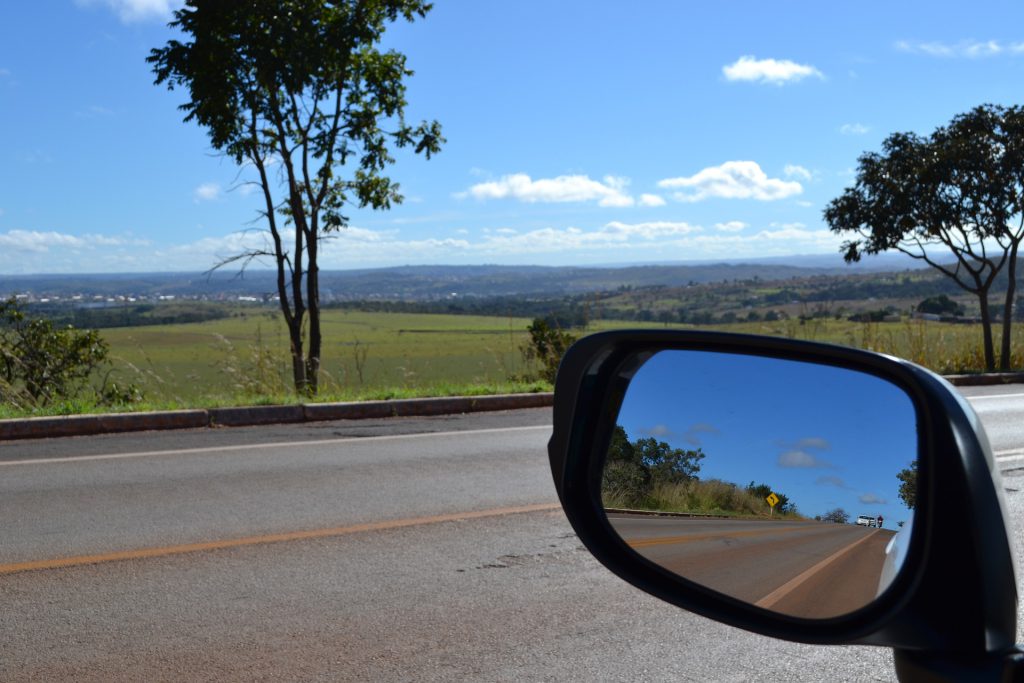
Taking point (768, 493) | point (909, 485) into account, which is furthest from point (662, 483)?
point (909, 485)

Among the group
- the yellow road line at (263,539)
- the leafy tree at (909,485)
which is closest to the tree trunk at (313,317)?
the yellow road line at (263,539)

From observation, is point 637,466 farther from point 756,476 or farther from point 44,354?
point 44,354

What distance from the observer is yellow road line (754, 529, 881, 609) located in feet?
4.62

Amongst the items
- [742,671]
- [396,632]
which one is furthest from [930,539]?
[396,632]

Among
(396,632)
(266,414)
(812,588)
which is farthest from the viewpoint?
(266,414)

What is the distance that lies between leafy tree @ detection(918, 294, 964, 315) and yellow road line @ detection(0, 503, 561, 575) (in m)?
16.5

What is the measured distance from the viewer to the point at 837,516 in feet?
4.68

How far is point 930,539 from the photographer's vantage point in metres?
1.20

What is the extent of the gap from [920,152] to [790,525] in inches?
811

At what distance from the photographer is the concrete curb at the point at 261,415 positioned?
10.8m

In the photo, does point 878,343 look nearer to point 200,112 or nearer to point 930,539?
point 200,112

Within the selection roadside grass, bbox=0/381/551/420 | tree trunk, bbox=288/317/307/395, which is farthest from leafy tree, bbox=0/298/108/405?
tree trunk, bbox=288/317/307/395

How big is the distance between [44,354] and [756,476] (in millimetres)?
15550

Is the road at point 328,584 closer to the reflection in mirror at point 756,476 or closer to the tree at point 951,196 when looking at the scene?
the reflection in mirror at point 756,476
